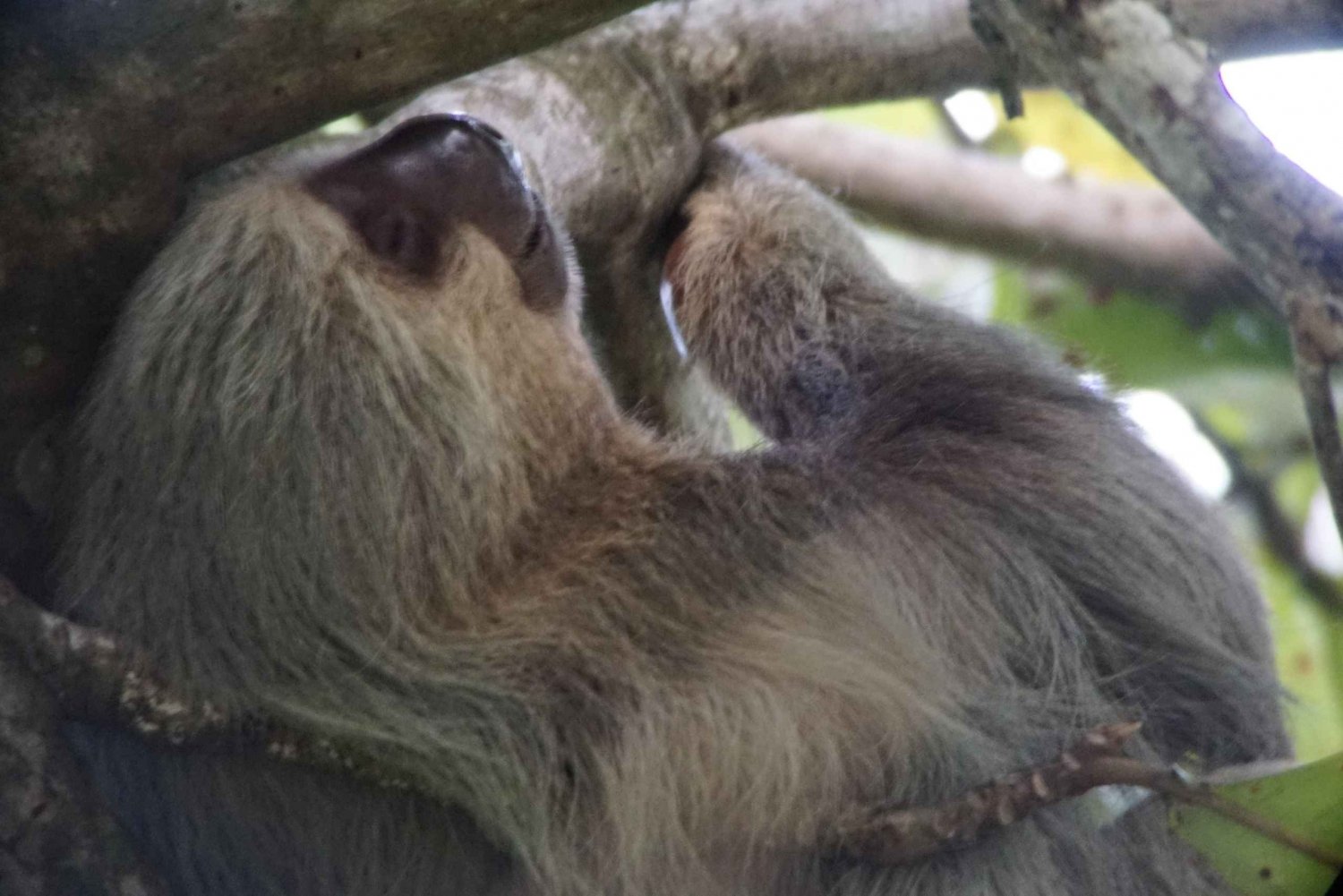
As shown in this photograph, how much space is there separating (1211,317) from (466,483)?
11.0ft

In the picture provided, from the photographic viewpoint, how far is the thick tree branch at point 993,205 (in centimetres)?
593

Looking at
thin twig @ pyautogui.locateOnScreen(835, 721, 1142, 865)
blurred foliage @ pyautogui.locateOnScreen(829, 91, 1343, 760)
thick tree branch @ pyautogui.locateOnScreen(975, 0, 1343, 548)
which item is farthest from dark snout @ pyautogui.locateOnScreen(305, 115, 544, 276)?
blurred foliage @ pyautogui.locateOnScreen(829, 91, 1343, 760)

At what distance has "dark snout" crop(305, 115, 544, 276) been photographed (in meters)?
2.93

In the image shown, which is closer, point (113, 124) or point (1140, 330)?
point (113, 124)

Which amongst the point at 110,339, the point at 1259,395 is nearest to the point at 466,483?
the point at 110,339

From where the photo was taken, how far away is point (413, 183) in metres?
2.94

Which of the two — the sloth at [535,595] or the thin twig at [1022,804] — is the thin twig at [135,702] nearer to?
the sloth at [535,595]

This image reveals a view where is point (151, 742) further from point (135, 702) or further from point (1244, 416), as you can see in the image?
point (1244, 416)

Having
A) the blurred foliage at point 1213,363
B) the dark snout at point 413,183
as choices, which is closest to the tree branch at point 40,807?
the dark snout at point 413,183

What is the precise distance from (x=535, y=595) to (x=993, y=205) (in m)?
3.99

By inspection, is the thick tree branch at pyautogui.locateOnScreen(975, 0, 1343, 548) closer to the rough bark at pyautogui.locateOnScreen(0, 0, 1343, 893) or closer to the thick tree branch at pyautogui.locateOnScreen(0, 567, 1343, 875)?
the thick tree branch at pyautogui.locateOnScreen(0, 567, 1343, 875)

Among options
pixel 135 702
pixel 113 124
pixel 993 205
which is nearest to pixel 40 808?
pixel 135 702

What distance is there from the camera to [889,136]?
645 centimetres

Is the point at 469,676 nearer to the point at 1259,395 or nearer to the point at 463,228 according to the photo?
the point at 463,228
